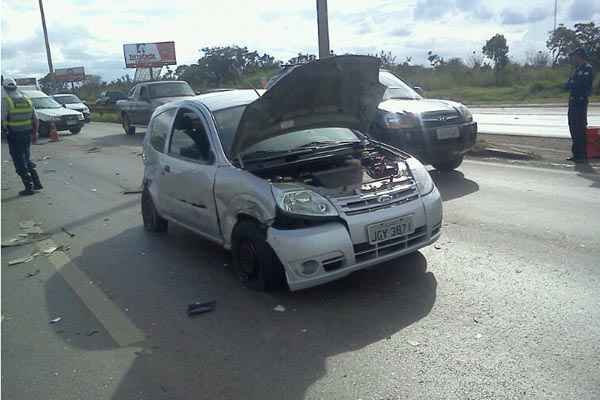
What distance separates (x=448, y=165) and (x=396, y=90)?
5.49ft

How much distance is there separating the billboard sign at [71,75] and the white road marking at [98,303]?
3153 inches

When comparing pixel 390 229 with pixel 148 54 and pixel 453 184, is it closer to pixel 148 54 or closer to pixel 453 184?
pixel 453 184

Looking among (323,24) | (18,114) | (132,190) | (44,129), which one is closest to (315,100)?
(132,190)

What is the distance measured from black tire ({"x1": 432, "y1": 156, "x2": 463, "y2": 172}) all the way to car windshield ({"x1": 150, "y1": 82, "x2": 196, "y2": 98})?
12.8 meters

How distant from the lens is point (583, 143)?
31.6ft

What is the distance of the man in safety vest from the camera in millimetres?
10086

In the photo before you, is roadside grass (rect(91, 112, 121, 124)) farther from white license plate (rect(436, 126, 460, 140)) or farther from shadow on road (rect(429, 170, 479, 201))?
white license plate (rect(436, 126, 460, 140))

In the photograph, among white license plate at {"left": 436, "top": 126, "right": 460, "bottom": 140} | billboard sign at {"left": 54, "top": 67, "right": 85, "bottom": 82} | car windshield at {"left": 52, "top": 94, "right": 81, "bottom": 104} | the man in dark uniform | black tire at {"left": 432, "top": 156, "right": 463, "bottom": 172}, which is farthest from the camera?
billboard sign at {"left": 54, "top": 67, "right": 85, "bottom": 82}

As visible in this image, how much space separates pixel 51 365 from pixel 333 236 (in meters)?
2.18

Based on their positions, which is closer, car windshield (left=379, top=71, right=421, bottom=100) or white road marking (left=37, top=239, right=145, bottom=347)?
white road marking (left=37, top=239, right=145, bottom=347)

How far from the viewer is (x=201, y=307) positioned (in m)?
4.64

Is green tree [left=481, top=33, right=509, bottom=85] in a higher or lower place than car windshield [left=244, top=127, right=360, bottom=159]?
higher

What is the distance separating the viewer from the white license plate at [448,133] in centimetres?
857

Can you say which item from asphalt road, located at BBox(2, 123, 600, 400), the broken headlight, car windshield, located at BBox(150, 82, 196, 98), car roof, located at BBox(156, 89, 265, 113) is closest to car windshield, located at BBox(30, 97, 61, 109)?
car windshield, located at BBox(150, 82, 196, 98)
